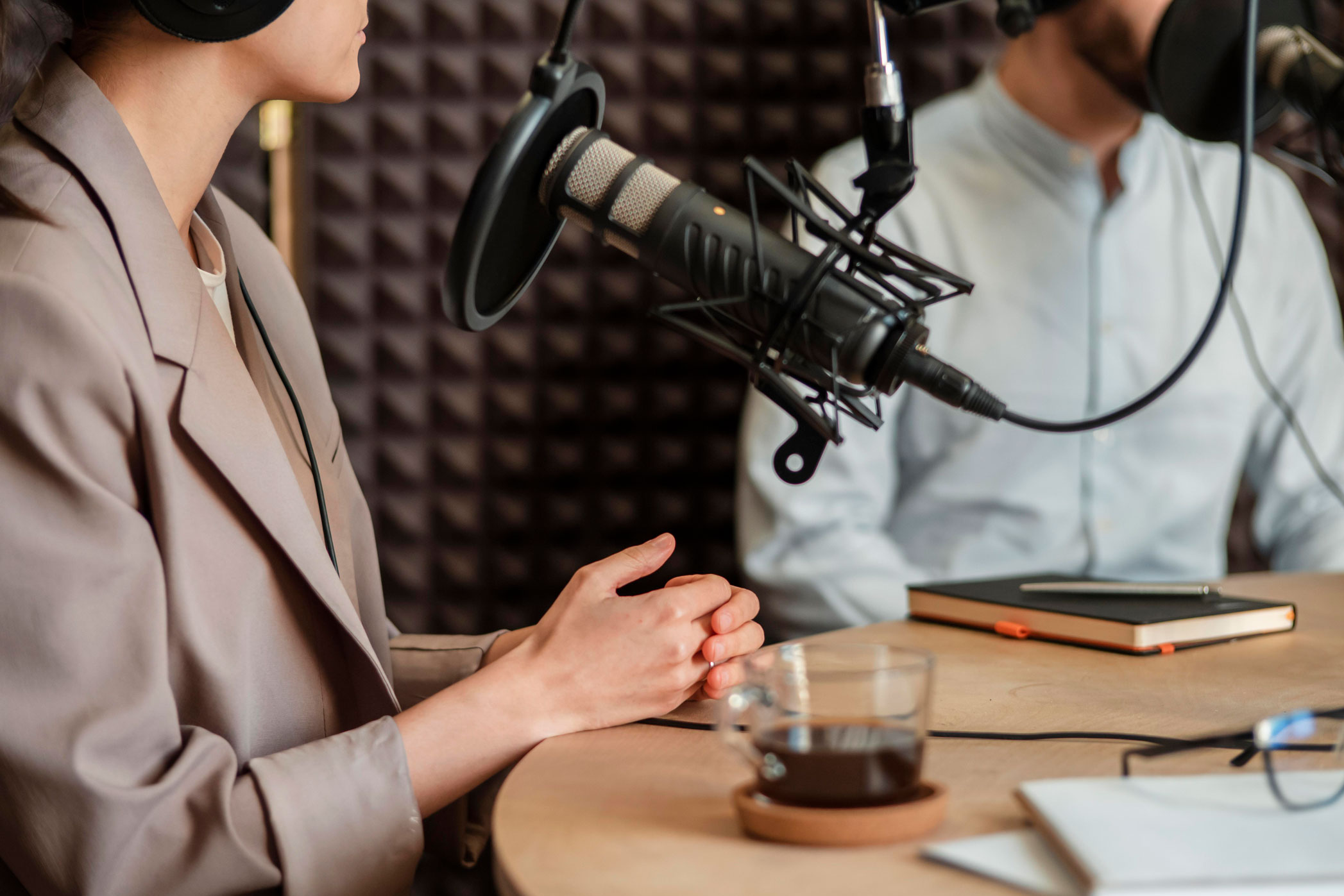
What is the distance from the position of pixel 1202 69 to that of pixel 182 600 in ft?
3.46

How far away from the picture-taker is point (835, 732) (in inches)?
22.2

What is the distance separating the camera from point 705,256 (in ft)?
2.37

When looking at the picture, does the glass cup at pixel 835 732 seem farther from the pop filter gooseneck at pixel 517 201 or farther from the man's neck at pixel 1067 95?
the man's neck at pixel 1067 95

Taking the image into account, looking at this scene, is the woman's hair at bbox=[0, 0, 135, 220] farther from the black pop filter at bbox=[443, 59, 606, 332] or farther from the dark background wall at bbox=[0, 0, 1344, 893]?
the dark background wall at bbox=[0, 0, 1344, 893]

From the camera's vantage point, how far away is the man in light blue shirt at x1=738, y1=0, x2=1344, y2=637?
1672 mm

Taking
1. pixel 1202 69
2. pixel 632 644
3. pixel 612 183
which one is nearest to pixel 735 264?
pixel 612 183

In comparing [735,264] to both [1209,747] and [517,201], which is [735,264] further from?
[1209,747]

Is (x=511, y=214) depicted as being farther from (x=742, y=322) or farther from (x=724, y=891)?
(x=724, y=891)

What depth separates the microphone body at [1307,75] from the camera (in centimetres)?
97

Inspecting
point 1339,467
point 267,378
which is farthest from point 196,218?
point 1339,467

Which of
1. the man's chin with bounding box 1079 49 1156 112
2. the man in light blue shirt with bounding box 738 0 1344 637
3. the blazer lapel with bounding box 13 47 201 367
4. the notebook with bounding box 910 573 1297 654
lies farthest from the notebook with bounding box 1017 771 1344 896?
the man's chin with bounding box 1079 49 1156 112

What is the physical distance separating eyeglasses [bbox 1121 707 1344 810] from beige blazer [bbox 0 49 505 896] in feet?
1.45

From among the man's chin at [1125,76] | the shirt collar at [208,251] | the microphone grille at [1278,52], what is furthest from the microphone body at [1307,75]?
the shirt collar at [208,251]

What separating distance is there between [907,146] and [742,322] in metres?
0.16
